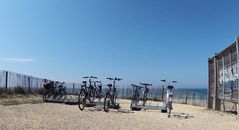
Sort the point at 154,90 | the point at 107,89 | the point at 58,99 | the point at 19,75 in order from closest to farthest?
the point at 107,89, the point at 58,99, the point at 19,75, the point at 154,90

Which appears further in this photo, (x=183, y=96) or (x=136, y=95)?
(x=183, y=96)

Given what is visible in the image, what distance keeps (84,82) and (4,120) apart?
257 inches

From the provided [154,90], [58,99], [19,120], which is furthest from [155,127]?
[154,90]

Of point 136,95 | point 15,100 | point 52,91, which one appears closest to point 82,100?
point 136,95

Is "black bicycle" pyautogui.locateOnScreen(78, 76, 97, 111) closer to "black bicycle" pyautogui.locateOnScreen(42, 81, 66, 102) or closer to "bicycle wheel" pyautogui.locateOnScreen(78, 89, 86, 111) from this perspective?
"bicycle wheel" pyautogui.locateOnScreen(78, 89, 86, 111)

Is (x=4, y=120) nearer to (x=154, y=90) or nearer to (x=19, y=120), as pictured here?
(x=19, y=120)

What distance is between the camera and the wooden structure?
14163mm

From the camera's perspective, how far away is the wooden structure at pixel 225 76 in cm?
1416

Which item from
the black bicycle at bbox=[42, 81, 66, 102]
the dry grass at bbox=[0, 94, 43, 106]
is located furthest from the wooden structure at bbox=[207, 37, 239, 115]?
the dry grass at bbox=[0, 94, 43, 106]

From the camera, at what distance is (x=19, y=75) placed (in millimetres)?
27250

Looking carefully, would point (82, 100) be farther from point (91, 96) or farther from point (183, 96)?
point (183, 96)

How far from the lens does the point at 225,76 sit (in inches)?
625

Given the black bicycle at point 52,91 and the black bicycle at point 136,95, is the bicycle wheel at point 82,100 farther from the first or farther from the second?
the black bicycle at point 52,91

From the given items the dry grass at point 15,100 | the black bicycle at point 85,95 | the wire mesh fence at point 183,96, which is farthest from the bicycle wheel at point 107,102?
the wire mesh fence at point 183,96
